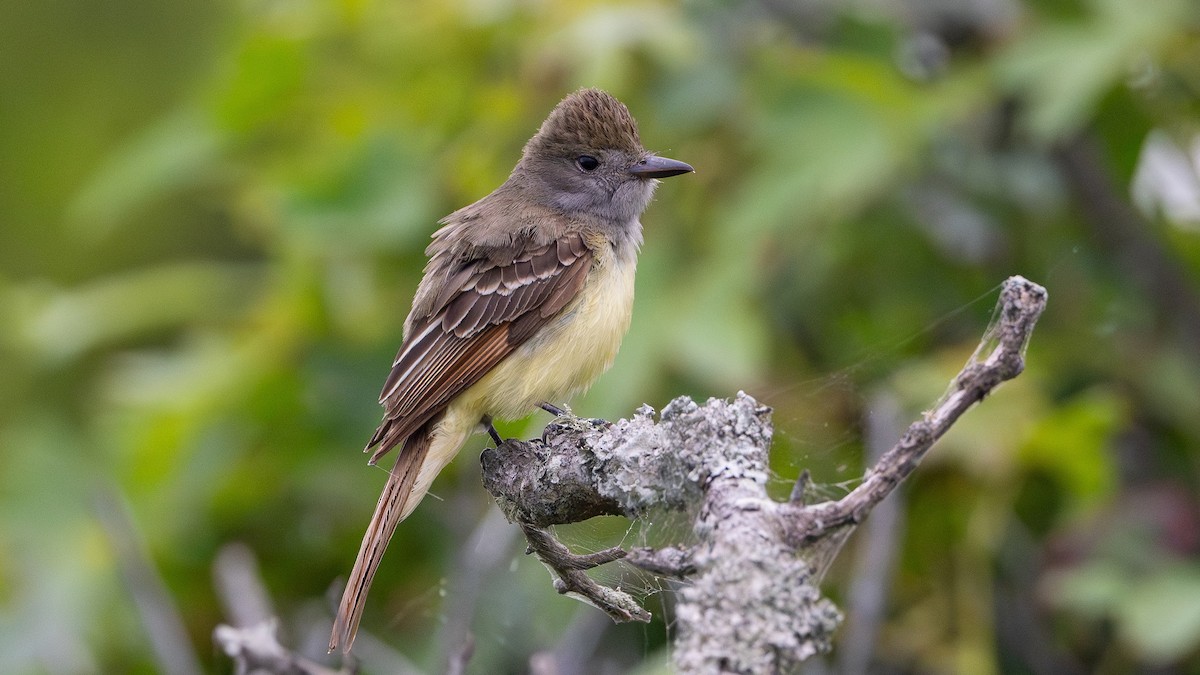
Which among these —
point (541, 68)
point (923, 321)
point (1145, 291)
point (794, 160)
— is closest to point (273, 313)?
point (541, 68)

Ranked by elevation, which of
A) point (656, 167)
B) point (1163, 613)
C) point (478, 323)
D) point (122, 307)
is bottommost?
point (1163, 613)

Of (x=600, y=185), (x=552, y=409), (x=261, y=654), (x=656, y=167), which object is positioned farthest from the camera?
(x=600, y=185)

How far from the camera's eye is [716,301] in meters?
4.24

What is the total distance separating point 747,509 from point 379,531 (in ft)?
4.39

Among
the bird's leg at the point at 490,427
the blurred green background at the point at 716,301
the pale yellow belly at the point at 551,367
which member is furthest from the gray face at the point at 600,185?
the bird's leg at the point at 490,427

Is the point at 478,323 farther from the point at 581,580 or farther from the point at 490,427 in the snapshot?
the point at 581,580

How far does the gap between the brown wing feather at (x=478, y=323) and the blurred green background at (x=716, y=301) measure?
0.53 meters

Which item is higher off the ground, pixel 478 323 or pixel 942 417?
pixel 478 323

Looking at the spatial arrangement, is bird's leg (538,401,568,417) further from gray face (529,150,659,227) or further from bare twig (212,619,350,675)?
bare twig (212,619,350,675)

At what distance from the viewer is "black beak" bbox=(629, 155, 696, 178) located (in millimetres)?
3951

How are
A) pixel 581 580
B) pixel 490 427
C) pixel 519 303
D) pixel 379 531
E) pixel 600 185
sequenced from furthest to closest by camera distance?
pixel 600 185, pixel 519 303, pixel 490 427, pixel 379 531, pixel 581 580

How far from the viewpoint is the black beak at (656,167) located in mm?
3951

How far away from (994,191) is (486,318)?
227cm

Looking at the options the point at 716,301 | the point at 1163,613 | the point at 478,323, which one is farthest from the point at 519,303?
the point at 1163,613
